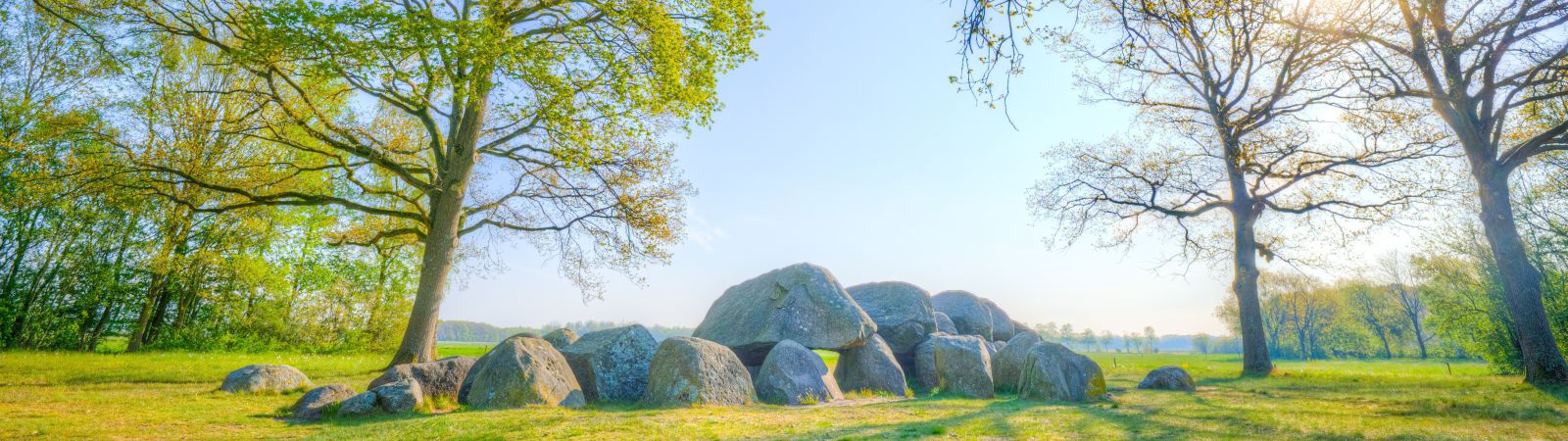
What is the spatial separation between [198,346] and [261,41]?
750 inches

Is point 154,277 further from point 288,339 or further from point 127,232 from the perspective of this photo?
point 288,339

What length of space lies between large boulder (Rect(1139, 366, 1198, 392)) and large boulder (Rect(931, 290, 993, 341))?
6.60 metres

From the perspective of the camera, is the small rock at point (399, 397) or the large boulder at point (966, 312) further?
the large boulder at point (966, 312)

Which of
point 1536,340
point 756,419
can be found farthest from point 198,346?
point 1536,340

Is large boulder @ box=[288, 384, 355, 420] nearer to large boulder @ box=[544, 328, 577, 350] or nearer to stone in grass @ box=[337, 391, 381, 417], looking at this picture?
stone in grass @ box=[337, 391, 381, 417]

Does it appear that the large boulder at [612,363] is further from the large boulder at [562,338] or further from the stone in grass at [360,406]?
the stone in grass at [360,406]

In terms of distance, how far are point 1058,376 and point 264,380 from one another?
14.9m

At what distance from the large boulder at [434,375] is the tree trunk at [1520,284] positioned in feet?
68.2

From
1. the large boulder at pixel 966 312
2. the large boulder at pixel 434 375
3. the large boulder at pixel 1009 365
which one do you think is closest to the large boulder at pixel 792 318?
the large boulder at pixel 1009 365

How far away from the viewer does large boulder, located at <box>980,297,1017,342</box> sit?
2356 centimetres

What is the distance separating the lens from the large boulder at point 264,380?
38.4 ft

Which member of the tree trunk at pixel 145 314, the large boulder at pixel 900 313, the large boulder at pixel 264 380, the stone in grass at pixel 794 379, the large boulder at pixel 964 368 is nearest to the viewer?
the large boulder at pixel 264 380

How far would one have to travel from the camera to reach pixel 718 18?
1553 cm

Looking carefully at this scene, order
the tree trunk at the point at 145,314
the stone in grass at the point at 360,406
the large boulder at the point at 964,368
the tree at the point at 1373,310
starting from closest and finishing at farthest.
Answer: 1. the stone in grass at the point at 360,406
2. the large boulder at the point at 964,368
3. the tree trunk at the point at 145,314
4. the tree at the point at 1373,310
